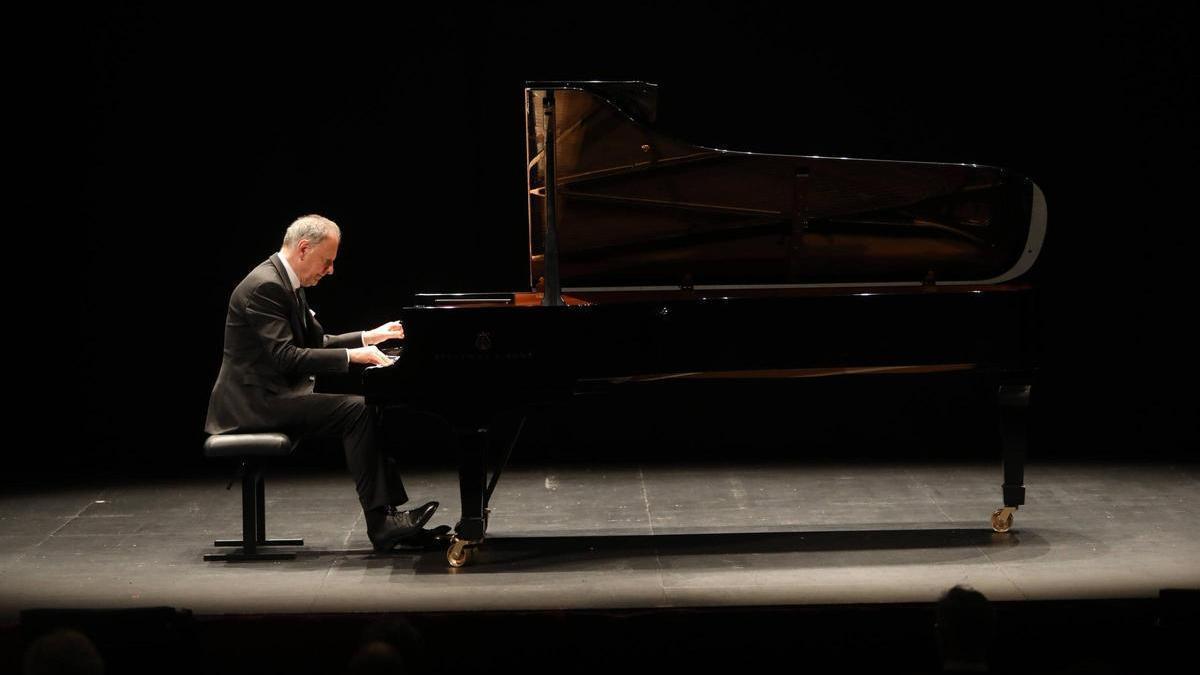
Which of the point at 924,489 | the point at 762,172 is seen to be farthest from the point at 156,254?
the point at 924,489

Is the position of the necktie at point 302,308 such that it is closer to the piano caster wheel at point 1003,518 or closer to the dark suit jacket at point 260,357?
the dark suit jacket at point 260,357

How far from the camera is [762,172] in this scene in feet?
16.6

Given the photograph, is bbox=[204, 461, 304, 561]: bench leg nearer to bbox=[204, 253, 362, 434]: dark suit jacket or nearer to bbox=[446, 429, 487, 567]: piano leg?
bbox=[204, 253, 362, 434]: dark suit jacket

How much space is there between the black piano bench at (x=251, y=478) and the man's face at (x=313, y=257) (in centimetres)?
58

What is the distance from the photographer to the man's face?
498cm

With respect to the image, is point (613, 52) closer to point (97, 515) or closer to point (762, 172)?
point (762, 172)

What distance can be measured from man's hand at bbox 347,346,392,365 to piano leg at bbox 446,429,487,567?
35 centimetres

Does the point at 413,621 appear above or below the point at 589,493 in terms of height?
above

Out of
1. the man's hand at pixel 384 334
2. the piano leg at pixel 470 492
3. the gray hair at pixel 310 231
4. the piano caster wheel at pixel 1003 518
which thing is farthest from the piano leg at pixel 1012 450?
the gray hair at pixel 310 231

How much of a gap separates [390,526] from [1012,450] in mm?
2211

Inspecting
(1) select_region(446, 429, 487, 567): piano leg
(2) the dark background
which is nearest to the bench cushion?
(1) select_region(446, 429, 487, 567): piano leg

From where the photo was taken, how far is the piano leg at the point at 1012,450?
506 centimetres

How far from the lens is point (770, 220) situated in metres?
5.09

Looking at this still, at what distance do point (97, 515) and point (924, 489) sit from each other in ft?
11.0
